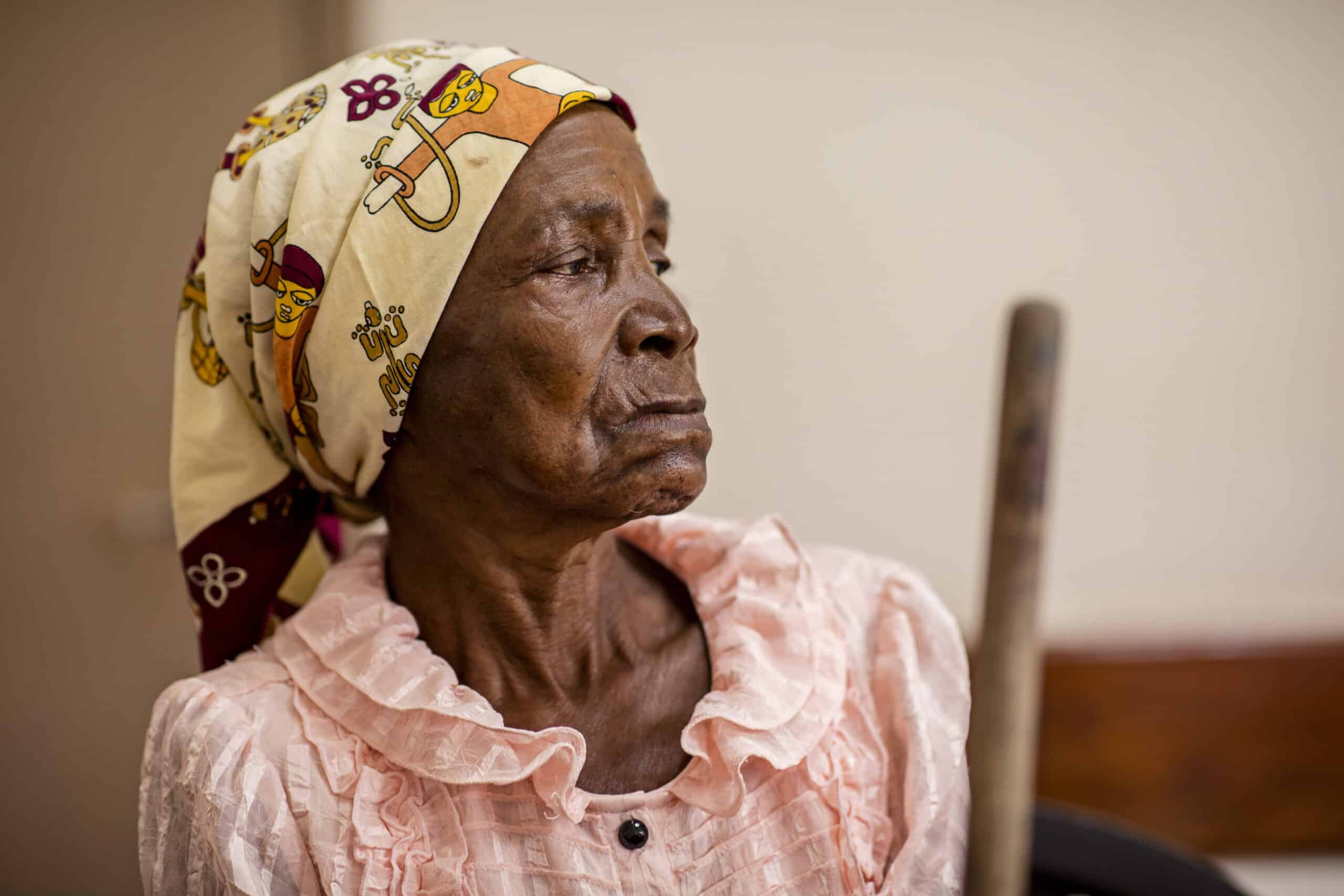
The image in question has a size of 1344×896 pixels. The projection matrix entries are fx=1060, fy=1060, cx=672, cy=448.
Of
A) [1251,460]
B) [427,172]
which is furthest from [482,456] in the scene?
[1251,460]

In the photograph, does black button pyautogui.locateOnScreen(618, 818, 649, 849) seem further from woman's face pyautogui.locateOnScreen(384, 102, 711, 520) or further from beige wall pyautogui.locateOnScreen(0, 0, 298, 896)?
beige wall pyautogui.locateOnScreen(0, 0, 298, 896)

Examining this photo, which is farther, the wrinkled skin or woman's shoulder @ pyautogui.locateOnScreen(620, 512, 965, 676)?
woman's shoulder @ pyautogui.locateOnScreen(620, 512, 965, 676)

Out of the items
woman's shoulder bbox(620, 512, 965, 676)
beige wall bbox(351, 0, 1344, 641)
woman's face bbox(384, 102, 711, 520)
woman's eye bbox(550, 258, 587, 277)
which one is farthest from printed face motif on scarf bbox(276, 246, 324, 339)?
beige wall bbox(351, 0, 1344, 641)

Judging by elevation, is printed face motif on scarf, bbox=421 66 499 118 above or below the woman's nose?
above

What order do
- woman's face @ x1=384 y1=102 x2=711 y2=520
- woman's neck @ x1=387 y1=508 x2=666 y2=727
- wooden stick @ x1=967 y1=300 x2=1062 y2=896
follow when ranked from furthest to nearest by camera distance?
woman's neck @ x1=387 y1=508 x2=666 y2=727, woman's face @ x1=384 y1=102 x2=711 y2=520, wooden stick @ x1=967 y1=300 x2=1062 y2=896

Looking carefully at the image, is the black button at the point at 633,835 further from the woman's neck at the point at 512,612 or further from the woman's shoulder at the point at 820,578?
the woman's shoulder at the point at 820,578

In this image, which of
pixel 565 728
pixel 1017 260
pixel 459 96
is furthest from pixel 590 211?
pixel 1017 260

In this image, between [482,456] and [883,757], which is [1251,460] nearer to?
[883,757]

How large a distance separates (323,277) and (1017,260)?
4.23 ft

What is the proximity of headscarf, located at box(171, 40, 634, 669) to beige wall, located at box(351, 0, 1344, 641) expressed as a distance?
605 mm

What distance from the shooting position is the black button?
1.04m

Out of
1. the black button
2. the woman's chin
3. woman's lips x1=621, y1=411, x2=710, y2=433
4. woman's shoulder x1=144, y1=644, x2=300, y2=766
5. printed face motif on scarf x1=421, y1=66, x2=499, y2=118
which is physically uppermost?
printed face motif on scarf x1=421, y1=66, x2=499, y2=118

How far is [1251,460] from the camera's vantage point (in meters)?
2.10

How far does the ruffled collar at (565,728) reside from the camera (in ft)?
3.38
